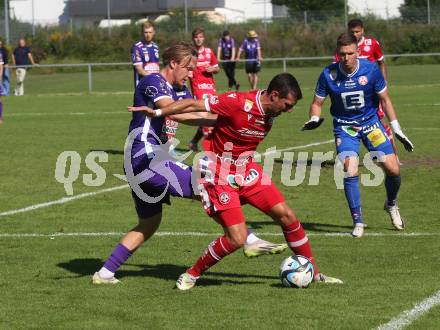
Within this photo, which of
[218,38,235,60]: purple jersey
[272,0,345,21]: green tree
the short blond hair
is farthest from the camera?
[272,0,345,21]: green tree

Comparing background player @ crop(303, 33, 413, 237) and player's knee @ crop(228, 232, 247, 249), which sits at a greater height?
background player @ crop(303, 33, 413, 237)

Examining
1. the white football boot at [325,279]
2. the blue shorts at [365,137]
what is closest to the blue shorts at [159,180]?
the white football boot at [325,279]

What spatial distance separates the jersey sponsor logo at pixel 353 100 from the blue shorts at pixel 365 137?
0.63 ft

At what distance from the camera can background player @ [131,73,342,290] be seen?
803 centimetres

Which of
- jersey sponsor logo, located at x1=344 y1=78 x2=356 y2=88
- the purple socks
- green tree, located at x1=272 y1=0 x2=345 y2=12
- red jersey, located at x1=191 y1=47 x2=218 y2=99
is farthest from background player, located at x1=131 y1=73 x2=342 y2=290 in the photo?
green tree, located at x1=272 y1=0 x2=345 y2=12

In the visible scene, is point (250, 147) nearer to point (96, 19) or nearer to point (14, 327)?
point (14, 327)

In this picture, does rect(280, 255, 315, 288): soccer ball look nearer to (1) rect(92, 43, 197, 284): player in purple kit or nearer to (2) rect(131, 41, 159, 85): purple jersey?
(1) rect(92, 43, 197, 284): player in purple kit

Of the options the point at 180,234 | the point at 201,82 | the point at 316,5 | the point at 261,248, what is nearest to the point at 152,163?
the point at 261,248

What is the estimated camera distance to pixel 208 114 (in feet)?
26.9

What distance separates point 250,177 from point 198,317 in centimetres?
145

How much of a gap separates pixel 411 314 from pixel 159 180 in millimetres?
2368

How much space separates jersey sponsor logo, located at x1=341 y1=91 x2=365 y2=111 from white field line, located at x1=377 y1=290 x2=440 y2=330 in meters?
3.68

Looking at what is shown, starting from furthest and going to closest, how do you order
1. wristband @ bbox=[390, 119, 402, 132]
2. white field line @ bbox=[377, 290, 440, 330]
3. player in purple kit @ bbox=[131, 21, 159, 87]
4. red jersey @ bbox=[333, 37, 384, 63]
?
player in purple kit @ bbox=[131, 21, 159, 87], red jersey @ bbox=[333, 37, 384, 63], wristband @ bbox=[390, 119, 402, 132], white field line @ bbox=[377, 290, 440, 330]

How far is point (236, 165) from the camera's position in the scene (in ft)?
27.0
